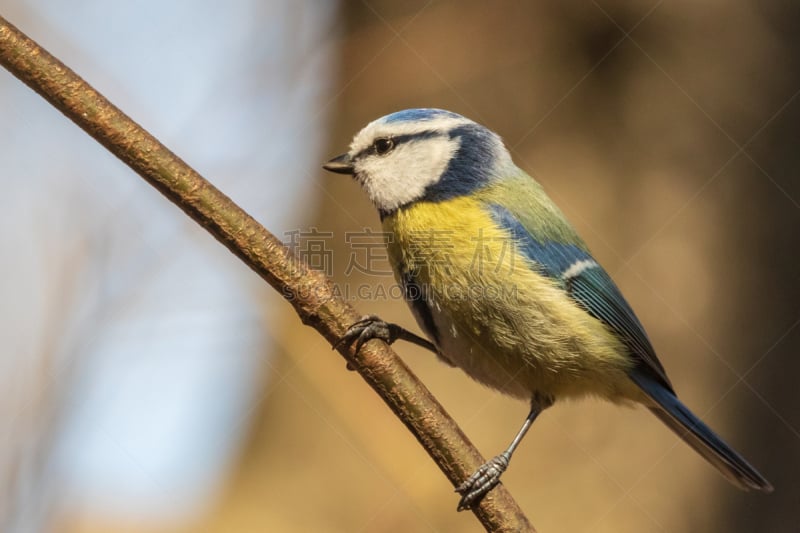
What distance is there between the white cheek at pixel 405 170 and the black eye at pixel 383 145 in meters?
0.01

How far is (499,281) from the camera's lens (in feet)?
6.32

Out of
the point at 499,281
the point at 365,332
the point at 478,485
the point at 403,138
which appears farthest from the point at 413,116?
the point at 478,485

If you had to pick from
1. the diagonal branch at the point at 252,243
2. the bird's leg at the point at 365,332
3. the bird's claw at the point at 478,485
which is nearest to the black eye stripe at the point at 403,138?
the bird's leg at the point at 365,332

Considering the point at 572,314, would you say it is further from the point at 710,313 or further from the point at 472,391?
the point at 710,313

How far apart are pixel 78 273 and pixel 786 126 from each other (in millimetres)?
2597

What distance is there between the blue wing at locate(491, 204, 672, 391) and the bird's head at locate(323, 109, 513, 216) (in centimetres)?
16

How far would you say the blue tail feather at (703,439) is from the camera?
6.76 ft

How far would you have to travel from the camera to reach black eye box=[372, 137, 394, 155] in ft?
7.18

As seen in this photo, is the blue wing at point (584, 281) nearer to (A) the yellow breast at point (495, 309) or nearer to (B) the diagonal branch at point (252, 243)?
(A) the yellow breast at point (495, 309)

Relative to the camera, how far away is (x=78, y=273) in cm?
296

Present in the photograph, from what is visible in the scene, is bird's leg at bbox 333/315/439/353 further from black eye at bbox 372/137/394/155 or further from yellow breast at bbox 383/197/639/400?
black eye at bbox 372/137/394/155

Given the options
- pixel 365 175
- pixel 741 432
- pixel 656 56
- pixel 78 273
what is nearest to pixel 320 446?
pixel 78 273

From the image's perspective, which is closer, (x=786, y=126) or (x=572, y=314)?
(x=572, y=314)

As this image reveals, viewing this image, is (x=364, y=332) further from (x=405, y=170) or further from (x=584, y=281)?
(x=584, y=281)
